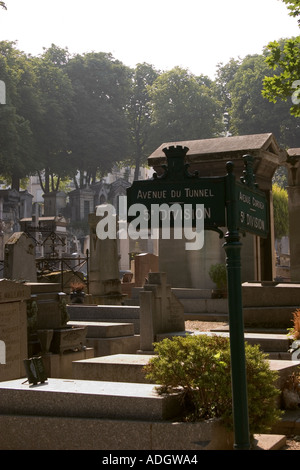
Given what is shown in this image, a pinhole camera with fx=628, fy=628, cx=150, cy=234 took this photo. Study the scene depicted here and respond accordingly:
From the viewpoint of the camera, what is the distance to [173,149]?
466 cm

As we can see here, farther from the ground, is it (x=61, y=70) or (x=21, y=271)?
(x=61, y=70)

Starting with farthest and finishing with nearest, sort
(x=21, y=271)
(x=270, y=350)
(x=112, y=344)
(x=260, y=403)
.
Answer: (x=21, y=271) → (x=112, y=344) → (x=270, y=350) → (x=260, y=403)

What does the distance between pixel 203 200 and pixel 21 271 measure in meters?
14.3

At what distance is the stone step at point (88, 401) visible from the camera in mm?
5352

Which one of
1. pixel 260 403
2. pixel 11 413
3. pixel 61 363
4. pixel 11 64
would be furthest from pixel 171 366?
pixel 11 64

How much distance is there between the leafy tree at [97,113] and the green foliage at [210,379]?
67.0 m

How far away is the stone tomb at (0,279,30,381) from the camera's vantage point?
370 inches

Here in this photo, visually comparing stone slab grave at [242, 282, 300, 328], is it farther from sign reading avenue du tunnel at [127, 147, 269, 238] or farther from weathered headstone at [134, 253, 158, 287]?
weathered headstone at [134, 253, 158, 287]

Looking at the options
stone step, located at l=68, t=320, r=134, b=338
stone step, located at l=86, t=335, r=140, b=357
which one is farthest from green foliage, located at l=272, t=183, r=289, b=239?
A: stone step, located at l=86, t=335, r=140, b=357

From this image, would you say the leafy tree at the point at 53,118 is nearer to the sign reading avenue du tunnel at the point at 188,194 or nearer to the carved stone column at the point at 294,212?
the carved stone column at the point at 294,212

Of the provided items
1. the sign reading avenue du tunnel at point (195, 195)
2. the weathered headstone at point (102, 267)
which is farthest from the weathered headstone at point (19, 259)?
the sign reading avenue du tunnel at point (195, 195)

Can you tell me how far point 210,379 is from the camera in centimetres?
530
